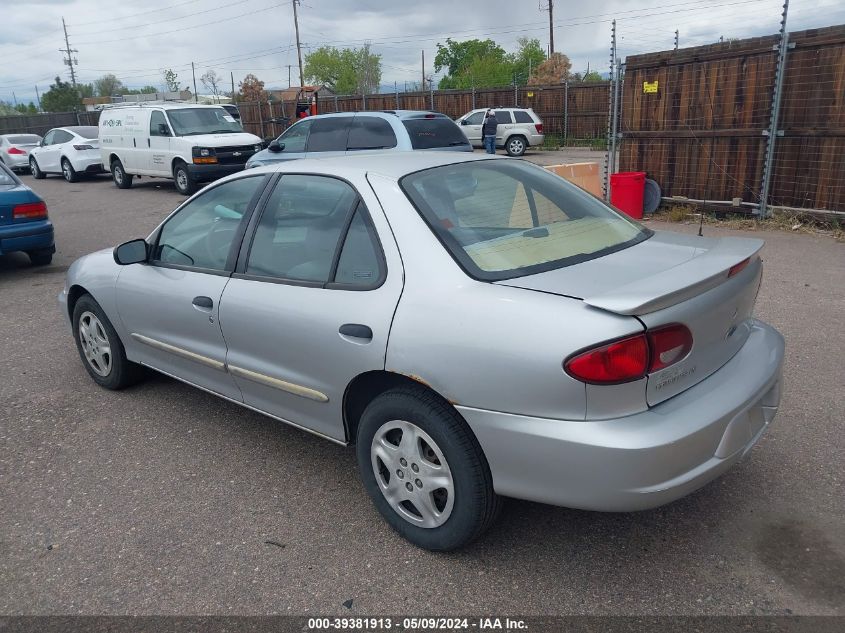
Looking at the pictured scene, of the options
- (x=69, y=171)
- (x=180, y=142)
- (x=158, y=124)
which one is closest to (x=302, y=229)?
(x=180, y=142)

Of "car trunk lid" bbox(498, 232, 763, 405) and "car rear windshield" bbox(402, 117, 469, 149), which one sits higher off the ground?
"car rear windshield" bbox(402, 117, 469, 149)

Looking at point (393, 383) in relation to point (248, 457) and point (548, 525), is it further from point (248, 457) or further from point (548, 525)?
point (248, 457)

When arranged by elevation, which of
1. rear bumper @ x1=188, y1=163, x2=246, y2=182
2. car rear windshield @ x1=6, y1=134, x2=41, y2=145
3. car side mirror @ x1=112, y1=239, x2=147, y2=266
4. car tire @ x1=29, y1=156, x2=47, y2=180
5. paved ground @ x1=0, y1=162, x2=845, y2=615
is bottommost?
paved ground @ x1=0, y1=162, x2=845, y2=615

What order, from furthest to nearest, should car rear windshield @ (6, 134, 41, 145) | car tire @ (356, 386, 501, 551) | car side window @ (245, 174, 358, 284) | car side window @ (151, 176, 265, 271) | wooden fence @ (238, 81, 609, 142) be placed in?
wooden fence @ (238, 81, 609, 142) < car rear windshield @ (6, 134, 41, 145) < car side window @ (151, 176, 265, 271) < car side window @ (245, 174, 358, 284) < car tire @ (356, 386, 501, 551)

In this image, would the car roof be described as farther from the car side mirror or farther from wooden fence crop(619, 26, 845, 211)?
wooden fence crop(619, 26, 845, 211)

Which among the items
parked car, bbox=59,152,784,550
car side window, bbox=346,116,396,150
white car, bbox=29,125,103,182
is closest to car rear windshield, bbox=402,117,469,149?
car side window, bbox=346,116,396,150

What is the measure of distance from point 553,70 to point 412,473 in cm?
4243

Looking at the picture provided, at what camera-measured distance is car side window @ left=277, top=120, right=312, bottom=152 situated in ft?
40.0

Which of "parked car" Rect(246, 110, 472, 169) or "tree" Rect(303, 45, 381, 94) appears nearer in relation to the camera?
"parked car" Rect(246, 110, 472, 169)

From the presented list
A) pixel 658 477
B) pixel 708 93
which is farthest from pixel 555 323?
pixel 708 93

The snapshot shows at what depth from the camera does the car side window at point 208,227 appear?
148 inches

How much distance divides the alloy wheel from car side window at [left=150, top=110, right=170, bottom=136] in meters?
14.9

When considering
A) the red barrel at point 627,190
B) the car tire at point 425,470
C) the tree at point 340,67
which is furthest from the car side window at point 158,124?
the tree at point 340,67

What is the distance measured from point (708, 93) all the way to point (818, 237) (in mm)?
2604
